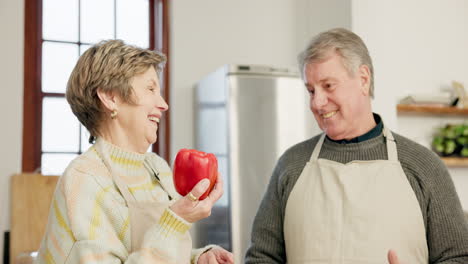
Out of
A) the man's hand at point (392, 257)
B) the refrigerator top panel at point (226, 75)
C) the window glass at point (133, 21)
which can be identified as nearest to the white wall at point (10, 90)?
the window glass at point (133, 21)

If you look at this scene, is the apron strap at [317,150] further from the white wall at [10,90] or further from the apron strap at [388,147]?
the white wall at [10,90]

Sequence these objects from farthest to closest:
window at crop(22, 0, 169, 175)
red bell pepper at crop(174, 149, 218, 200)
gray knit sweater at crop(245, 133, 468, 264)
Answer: window at crop(22, 0, 169, 175)
gray knit sweater at crop(245, 133, 468, 264)
red bell pepper at crop(174, 149, 218, 200)

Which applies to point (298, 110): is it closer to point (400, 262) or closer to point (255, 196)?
point (255, 196)

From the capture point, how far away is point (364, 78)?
1.67 m

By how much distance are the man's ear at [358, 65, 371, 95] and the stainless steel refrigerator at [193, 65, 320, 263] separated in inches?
63.1

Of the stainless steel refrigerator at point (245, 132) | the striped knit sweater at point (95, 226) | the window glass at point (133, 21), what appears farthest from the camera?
the window glass at point (133, 21)

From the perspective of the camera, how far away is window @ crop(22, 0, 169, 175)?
11.5 feet

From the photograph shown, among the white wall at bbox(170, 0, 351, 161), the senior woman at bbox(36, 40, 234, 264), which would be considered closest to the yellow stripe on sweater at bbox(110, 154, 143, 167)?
Answer: the senior woman at bbox(36, 40, 234, 264)

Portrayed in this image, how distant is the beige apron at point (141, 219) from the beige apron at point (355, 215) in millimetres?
497

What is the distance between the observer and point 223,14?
12.8ft

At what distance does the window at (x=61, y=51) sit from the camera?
11.5 feet

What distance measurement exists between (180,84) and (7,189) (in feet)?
4.30

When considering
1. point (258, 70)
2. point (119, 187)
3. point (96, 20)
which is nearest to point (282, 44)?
point (258, 70)

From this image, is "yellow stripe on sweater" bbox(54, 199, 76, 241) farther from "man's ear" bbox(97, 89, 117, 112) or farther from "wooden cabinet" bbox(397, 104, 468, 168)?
"wooden cabinet" bbox(397, 104, 468, 168)
